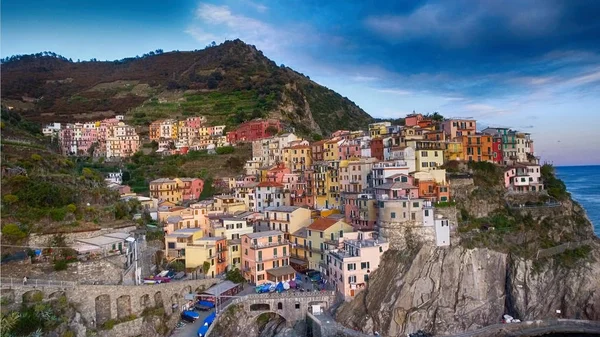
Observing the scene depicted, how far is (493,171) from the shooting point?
140ft

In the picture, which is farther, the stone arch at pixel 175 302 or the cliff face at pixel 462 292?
the stone arch at pixel 175 302

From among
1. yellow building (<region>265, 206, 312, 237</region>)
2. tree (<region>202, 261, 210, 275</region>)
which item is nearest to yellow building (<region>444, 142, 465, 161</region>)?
yellow building (<region>265, 206, 312, 237</region>)

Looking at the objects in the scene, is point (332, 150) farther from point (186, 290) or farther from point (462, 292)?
point (186, 290)

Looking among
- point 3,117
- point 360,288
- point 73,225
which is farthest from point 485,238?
point 3,117

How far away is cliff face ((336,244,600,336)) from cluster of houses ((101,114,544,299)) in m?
1.38

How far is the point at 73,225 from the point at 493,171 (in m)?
36.9

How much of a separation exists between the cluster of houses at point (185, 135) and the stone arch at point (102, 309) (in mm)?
38625

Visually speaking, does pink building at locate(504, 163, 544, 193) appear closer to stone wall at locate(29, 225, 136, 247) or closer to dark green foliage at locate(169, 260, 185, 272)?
dark green foliage at locate(169, 260, 185, 272)

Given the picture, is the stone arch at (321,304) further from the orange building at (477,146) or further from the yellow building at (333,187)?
the orange building at (477,146)

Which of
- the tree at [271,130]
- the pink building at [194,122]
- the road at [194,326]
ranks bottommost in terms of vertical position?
the road at [194,326]

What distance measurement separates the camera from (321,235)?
3650 centimetres

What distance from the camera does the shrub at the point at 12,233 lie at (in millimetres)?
28469

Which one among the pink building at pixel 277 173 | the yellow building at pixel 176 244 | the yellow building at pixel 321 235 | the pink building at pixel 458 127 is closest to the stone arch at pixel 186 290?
the yellow building at pixel 176 244

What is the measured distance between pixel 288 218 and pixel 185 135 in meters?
37.8
